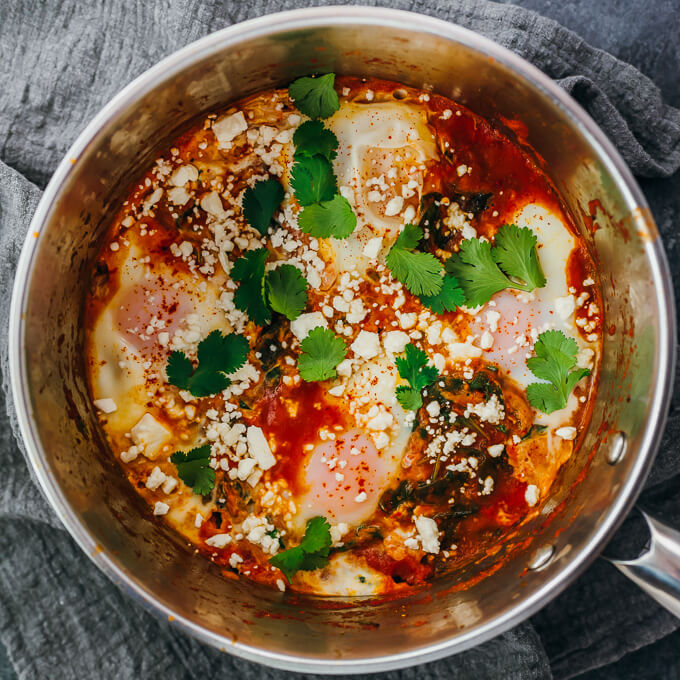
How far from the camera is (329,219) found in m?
1.62

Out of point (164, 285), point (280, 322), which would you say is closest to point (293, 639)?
point (280, 322)

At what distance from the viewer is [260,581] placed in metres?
1.73

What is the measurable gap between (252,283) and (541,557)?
888 millimetres

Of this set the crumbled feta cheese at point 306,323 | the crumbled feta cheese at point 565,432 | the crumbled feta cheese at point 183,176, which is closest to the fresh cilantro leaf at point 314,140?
the crumbled feta cheese at point 183,176

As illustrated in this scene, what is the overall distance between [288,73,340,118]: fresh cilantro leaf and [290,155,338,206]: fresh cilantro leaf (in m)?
0.12

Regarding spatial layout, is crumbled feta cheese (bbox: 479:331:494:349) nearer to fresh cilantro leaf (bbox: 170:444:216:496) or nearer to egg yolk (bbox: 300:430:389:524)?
egg yolk (bbox: 300:430:389:524)

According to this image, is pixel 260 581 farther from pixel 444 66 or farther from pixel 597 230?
pixel 444 66

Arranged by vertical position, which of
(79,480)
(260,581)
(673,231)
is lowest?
Answer: (260,581)

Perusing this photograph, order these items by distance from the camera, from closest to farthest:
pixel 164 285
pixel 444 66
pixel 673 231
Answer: pixel 444 66
pixel 164 285
pixel 673 231

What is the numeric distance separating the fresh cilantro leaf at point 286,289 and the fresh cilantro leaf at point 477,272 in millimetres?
346

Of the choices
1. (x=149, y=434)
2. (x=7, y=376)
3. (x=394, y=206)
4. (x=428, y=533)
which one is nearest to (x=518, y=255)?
(x=394, y=206)

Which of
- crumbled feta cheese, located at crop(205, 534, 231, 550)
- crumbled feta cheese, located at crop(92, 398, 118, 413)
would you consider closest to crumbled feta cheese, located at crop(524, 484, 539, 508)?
crumbled feta cheese, located at crop(205, 534, 231, 550)

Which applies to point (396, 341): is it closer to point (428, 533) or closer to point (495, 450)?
point (495, 450)

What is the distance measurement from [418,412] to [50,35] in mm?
1289
